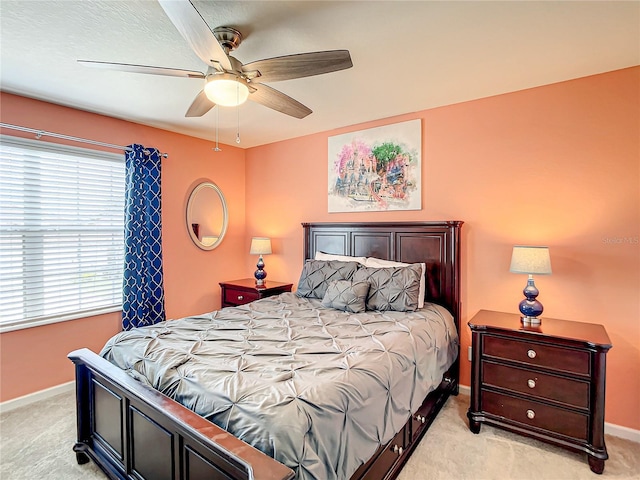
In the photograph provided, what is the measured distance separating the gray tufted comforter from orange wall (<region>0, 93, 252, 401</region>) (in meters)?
1.46

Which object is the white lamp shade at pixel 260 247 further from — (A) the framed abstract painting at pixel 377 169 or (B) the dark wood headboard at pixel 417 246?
(A) the framed abstract painting at pixel 377 169

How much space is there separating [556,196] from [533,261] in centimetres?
64

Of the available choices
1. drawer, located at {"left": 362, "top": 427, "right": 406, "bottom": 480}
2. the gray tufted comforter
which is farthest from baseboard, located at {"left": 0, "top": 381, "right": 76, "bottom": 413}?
drawer, located at {"left": 362, "top": 427, "right": 406, "bottom": 480}

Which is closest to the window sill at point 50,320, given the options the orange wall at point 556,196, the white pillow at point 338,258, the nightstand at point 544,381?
the white pillow at point 338,258

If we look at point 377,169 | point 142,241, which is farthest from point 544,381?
point 142,241

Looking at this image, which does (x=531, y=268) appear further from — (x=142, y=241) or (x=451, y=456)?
(x=142, y=241)

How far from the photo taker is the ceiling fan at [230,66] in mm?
1477

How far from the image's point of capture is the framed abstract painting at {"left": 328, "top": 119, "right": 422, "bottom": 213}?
3262 mm

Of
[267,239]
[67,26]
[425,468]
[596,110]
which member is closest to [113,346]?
[67,26]

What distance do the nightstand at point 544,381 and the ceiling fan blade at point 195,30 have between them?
93.2 inches

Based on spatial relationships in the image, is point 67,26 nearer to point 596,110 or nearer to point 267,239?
point 267,239

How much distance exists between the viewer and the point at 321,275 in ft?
10.6

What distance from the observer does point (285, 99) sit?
2162 mm

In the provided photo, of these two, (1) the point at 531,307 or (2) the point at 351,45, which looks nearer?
(2) the point at 351,45
